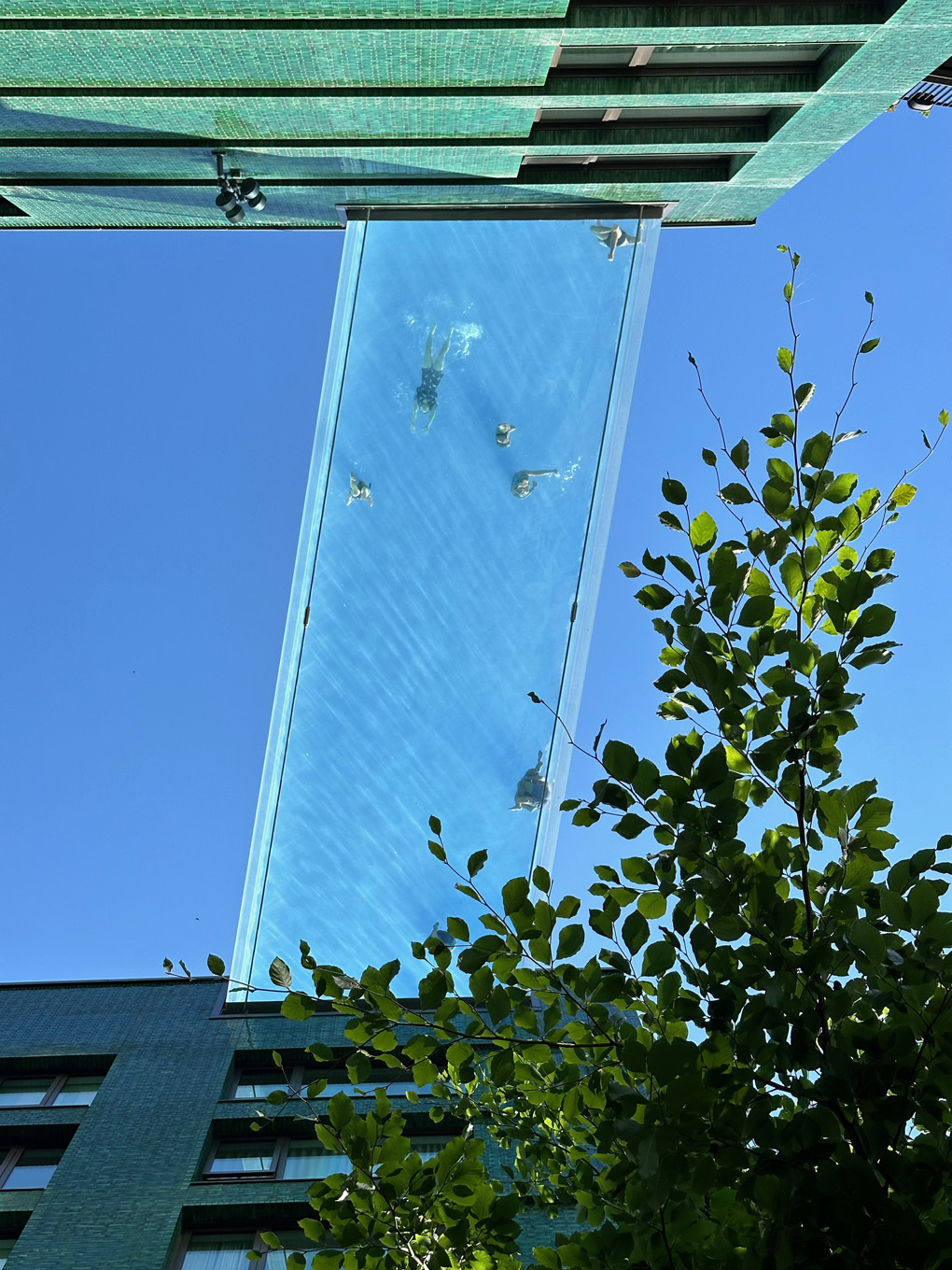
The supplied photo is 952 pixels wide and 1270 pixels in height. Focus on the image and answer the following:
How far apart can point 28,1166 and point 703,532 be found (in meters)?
9.71

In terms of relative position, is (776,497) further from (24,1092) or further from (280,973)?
(24,1092)

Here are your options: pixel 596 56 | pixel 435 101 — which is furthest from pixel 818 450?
pixel 596 56

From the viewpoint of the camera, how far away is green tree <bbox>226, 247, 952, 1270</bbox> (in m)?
2.17

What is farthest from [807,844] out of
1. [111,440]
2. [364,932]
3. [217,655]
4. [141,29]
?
Answer: [111,440]

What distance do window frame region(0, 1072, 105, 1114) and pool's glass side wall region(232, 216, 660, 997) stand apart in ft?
8.24

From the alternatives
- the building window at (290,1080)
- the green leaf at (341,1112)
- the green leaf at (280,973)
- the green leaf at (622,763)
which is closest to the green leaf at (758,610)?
the green leaf at (622,763)

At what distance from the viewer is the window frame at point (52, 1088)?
32.8 feet

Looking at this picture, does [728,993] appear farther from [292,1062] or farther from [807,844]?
[292,1062]

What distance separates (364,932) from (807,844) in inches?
310

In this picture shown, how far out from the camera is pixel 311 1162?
9.27 meters

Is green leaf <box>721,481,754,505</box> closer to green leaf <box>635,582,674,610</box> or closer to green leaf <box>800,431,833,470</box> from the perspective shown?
green leaf <box>800,431,833,470</box>

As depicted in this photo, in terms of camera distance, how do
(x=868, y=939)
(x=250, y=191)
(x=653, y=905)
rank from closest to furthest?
(x=868, y=939), (x=653, y=905), (x=250, y=191)

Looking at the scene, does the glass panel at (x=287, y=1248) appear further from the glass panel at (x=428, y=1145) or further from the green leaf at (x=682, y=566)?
the green leaf at (x=682, y=566)

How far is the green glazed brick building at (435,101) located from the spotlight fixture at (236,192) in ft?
0.52
